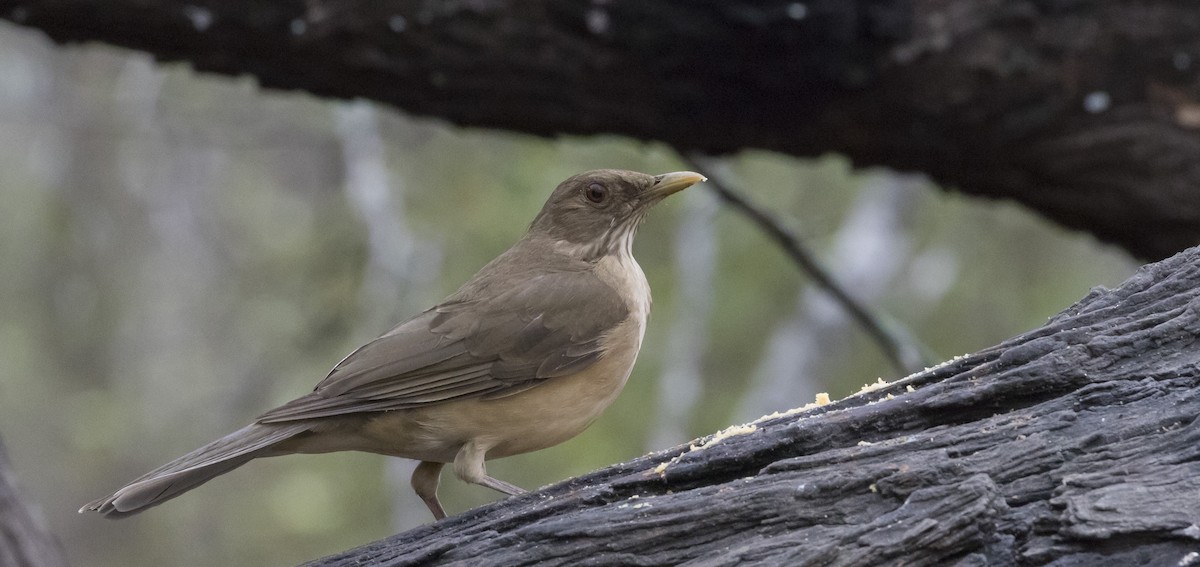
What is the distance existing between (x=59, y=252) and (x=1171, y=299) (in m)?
13.8

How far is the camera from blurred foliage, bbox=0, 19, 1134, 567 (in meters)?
11.9

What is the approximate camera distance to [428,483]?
15.7 ft

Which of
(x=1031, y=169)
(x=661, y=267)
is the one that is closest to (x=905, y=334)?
(x=1031, y=169)

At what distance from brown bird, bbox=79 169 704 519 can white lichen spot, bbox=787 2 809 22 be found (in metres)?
0.91

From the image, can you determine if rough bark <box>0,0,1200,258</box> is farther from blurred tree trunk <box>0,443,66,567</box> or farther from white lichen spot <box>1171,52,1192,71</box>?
blurred tree trunk <box>0,443,66,567</box>

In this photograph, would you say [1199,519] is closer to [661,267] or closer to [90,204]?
[661,267]

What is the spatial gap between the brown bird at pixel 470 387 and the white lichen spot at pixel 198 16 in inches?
62.0

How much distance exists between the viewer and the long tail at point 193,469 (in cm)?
393

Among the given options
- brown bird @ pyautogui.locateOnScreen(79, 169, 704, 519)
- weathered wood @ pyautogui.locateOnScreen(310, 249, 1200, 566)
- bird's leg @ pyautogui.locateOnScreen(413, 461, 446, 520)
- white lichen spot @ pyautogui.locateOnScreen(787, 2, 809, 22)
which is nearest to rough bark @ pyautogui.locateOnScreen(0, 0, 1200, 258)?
white lichen spot @ pyautogui.locateOnScreen(787, 2, 809, 22)

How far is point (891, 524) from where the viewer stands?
3066mm

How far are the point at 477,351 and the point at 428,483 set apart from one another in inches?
22.6

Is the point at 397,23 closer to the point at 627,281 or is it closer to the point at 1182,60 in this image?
the point at 627,281

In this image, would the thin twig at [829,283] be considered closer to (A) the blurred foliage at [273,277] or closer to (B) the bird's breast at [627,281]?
(B) the bird's breast at [627,281]

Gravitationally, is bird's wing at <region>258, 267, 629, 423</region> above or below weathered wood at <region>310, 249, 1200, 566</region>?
above
